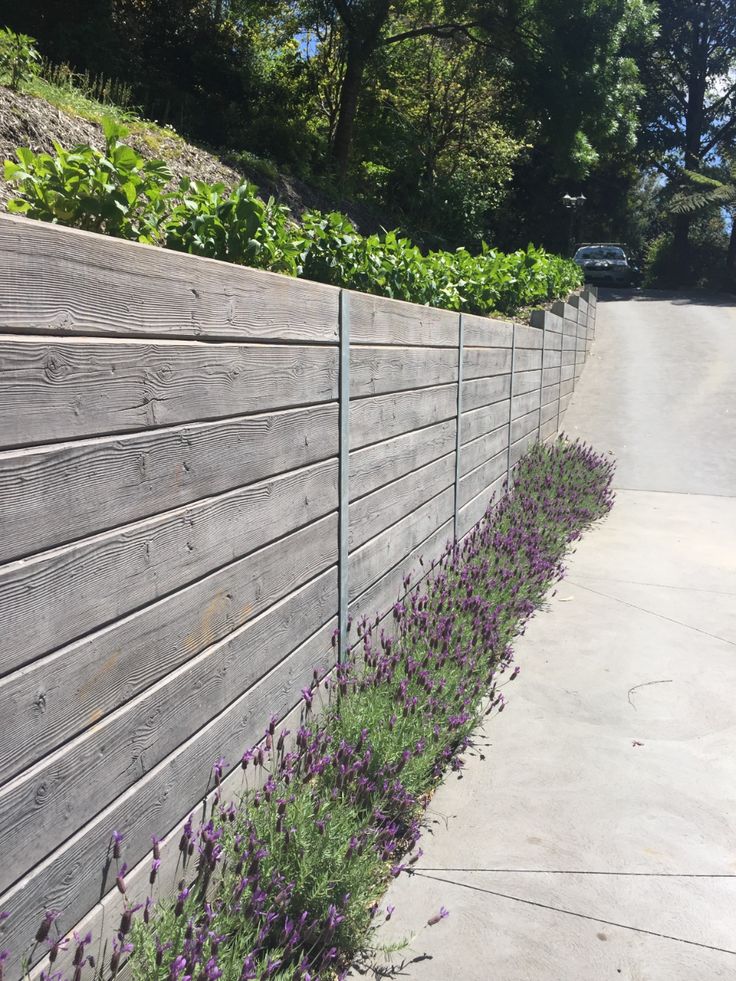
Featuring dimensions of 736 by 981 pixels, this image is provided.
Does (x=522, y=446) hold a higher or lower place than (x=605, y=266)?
lower

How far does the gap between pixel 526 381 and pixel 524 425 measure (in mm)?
488

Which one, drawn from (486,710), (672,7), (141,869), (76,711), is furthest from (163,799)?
(672,7)

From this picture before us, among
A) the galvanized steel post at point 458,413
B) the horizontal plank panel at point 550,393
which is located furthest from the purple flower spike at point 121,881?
the horizontal plank panel at point 550,393

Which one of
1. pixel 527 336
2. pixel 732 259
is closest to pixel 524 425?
pixel 527 336

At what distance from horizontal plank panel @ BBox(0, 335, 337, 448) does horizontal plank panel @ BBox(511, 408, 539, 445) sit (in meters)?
5.66

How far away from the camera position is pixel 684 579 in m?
6.83

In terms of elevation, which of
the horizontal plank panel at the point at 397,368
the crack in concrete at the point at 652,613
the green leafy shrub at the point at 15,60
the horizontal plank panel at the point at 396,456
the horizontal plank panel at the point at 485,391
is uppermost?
the green leafy shrub at the point at 15,60

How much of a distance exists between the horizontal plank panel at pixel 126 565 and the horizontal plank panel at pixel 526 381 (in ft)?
18.4

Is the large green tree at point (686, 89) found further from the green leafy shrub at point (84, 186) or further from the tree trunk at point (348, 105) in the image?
the green leafy shrub at point (84, 186)

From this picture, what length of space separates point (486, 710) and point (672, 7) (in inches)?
1594

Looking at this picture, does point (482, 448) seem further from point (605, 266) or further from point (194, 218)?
point (605, 266)

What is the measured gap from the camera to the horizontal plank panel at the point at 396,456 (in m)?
3.92

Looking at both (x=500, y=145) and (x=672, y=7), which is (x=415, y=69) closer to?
(x=500, y=145)

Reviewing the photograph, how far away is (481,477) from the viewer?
22.9ft
